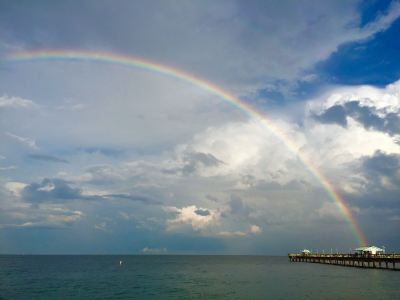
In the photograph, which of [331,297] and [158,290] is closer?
[331,297]

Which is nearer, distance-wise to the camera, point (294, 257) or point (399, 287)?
point (399, 287)

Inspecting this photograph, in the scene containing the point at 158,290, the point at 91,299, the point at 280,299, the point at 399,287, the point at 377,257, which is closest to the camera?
the point at 280,299

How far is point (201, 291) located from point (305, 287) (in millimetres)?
17229

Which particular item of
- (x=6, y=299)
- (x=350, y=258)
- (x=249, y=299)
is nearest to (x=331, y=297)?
(x=249, y=299)

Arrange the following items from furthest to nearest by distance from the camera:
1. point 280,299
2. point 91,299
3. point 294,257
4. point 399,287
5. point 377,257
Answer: point 294,257 → point 377,257 → point 399,287 → point 91,299 → point 280,299

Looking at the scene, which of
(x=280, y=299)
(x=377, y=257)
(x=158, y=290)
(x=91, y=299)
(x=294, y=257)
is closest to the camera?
(x=280, y=299)

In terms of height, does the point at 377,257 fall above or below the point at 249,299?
above

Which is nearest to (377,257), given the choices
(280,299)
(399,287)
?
(399,287)

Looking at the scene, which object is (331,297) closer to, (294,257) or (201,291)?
(201,291)

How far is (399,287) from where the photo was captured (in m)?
60.7

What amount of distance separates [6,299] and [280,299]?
127 ft

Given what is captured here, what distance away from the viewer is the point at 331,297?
166 feet

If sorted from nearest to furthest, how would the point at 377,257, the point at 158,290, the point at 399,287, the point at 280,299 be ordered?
1. the point at 280,299
2. the point at 399,287
3. the point at 158,290
4. the point at 377,257

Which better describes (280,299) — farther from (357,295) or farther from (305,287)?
(305,287)
